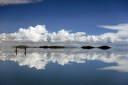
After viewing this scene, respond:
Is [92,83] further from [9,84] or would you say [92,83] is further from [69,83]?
[9,84]

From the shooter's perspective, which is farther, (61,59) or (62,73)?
(61,59)

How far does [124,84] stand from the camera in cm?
2547

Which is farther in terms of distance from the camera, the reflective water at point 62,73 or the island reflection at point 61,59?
the island reflection at point 61,59

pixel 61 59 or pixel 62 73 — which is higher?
pixel 61 59

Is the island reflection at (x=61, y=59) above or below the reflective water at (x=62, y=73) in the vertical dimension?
above

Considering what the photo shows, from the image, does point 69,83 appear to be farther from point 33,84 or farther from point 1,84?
point 1,84

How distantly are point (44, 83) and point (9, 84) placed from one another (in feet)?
16.2

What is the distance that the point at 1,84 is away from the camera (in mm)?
24516

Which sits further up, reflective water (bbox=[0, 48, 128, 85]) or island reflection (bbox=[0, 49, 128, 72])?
island reflection (bbox=[0, 49, 128, 72])

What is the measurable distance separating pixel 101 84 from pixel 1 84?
1425 centimetres

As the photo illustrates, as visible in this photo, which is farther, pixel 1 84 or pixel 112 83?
pixel 112 83

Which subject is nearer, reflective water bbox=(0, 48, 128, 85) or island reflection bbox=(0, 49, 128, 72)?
reflective water bbox=(0, 48, 128, 85)

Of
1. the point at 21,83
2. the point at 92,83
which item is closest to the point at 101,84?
the point at 92,83

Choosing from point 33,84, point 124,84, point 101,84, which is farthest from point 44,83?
point 124,84
